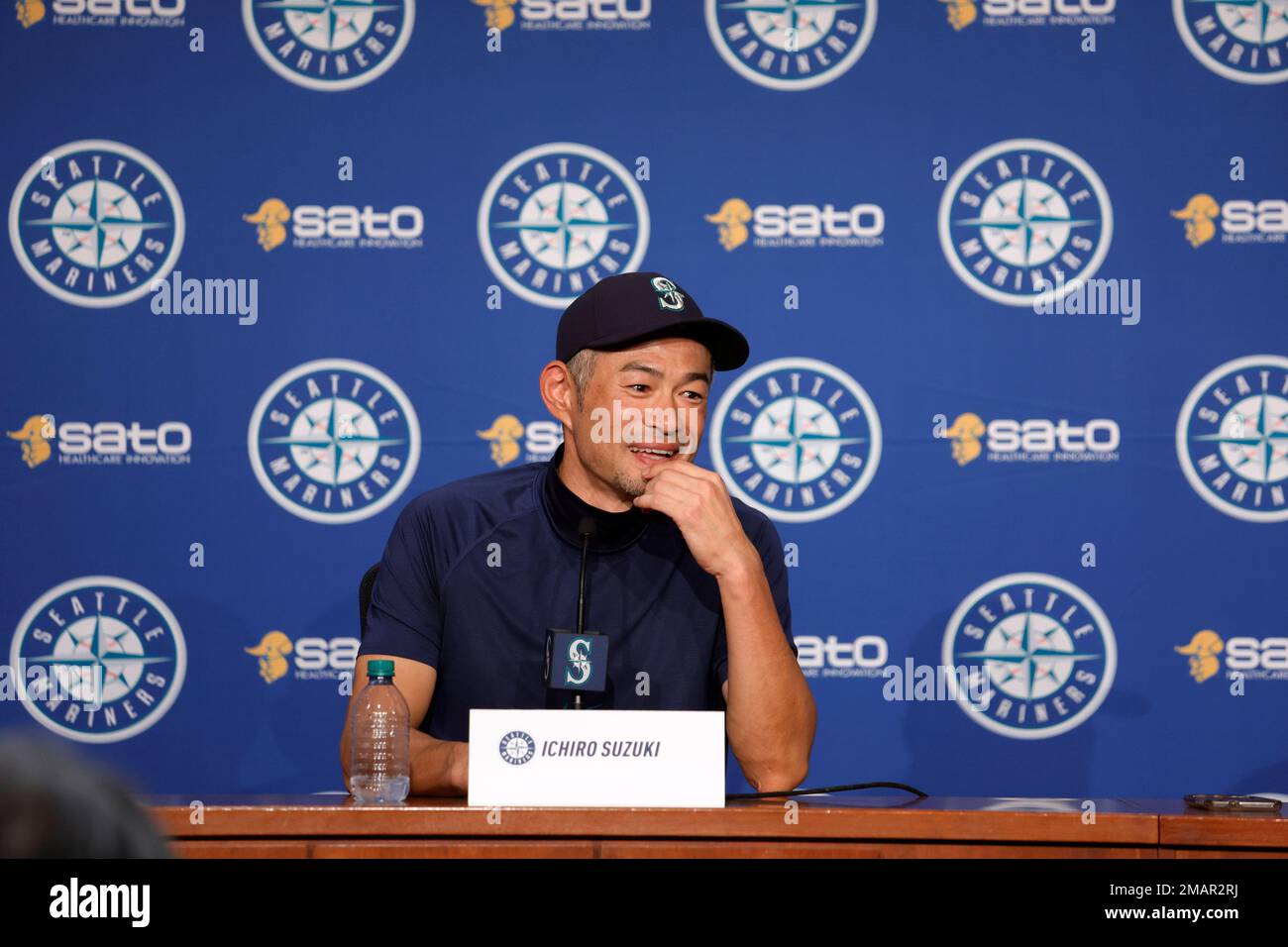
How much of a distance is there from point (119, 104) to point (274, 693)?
1.49 meters

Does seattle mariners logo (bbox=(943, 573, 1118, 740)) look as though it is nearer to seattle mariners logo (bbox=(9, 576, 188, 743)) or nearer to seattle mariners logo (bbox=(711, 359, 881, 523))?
seattle mariners logo (bbox=(711, 359, 881, 523))

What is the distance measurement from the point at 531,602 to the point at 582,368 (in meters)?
0.43

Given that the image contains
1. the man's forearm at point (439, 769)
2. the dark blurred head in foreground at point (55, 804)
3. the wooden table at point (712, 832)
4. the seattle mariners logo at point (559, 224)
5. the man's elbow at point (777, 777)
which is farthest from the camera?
the seattle mariners logo at point (559, 224)

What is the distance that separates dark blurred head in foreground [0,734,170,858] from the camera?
450mm

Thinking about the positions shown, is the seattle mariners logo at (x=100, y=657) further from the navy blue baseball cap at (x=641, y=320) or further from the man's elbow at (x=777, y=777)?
the man's elbow at (x=777, y=777)

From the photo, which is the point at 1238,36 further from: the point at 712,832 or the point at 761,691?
the point at 712,832

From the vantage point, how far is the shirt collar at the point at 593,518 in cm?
223

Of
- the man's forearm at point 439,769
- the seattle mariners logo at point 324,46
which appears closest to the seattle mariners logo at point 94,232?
the seattle mariners logo at point 324,46

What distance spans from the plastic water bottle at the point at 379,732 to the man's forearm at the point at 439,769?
0.02m

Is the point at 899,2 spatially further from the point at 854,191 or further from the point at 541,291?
the point at 541,291

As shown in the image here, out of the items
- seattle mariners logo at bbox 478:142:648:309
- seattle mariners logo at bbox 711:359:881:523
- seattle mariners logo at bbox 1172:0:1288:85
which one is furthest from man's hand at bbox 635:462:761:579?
seattle mariners logo at bbox 1172:0:1288:85

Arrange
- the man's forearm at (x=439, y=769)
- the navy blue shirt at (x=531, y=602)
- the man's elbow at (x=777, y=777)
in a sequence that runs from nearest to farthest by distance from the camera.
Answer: the man's forearm at (x=439, y=769)
the man's elbow at (x=777, y=777)
the navy blue shirt at (x=531, y=602)
